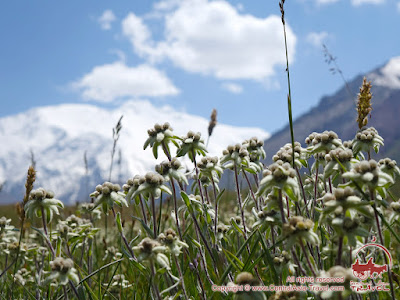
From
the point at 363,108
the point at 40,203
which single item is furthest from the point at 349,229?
the point at 40,203

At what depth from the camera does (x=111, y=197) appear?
4328mm

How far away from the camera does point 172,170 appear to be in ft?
14.1

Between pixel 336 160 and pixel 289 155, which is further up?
pixel 289 155

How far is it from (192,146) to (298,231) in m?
2.33

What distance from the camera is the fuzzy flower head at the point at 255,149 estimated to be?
5.16 meters

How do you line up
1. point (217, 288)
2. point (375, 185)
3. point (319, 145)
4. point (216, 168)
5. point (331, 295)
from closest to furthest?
point (331, 295) → point (375, 185) → point (217, 288) → point (319, 145) → point (216, 168)

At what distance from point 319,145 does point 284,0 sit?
1615 millimetres

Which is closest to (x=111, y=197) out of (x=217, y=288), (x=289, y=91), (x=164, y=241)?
(x=164, y=241)

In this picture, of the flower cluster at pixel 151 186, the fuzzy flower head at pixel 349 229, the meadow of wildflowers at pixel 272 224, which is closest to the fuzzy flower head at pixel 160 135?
the meadow of wildflowers at pixel 272 224

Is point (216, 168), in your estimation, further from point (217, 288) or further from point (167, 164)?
point (217, 288)

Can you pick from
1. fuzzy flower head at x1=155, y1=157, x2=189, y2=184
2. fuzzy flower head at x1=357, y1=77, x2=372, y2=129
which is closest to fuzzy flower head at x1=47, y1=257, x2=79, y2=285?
fuzzy flower head at x1=155, y1=157, x2=189, y2=184

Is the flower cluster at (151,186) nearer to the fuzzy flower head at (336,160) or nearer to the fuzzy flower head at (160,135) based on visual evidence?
the fuzzy flower head at (160,135)

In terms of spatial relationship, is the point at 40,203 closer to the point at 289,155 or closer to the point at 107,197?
the point at 107,197

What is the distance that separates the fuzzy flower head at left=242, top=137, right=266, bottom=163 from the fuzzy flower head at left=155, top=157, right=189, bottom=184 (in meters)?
1.16
